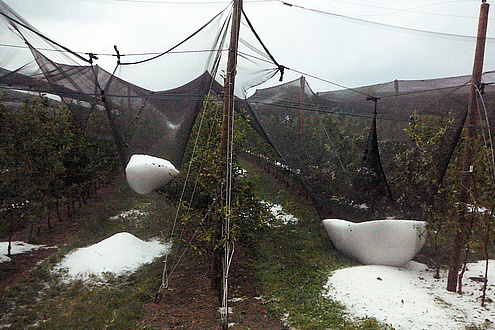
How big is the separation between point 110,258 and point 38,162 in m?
2.11

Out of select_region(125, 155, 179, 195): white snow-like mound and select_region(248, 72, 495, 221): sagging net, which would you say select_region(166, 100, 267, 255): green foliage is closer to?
select_region(125, 155, 179, 195): white snow-like mound

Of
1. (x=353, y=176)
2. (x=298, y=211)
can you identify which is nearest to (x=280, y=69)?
(x=353, y=176)

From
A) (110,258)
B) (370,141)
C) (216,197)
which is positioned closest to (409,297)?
(370,141)

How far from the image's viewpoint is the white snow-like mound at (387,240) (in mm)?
5777

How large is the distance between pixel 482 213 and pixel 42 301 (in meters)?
5.83

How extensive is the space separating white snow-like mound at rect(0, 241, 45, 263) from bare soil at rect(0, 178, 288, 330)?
0.52 ft

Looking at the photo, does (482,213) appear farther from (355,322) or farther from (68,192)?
(68,192)

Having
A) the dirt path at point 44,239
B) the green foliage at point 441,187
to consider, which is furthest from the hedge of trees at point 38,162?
the green foliage at point 441,187

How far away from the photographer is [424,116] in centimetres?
573

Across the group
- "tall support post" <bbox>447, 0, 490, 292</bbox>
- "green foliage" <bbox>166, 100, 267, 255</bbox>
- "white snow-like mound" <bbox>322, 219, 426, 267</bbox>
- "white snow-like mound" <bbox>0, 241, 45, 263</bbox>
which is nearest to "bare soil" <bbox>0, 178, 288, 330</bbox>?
"white snow-like mound" <bbox>0, 241, 45, 263</bbox>

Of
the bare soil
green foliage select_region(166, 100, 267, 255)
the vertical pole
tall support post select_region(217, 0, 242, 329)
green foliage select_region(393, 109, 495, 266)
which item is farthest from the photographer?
the vertical pole

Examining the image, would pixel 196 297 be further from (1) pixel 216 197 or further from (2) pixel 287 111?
(2) pixel 287 111

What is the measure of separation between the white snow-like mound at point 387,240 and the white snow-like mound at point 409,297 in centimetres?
18

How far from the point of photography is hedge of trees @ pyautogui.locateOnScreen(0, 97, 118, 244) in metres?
5.18
